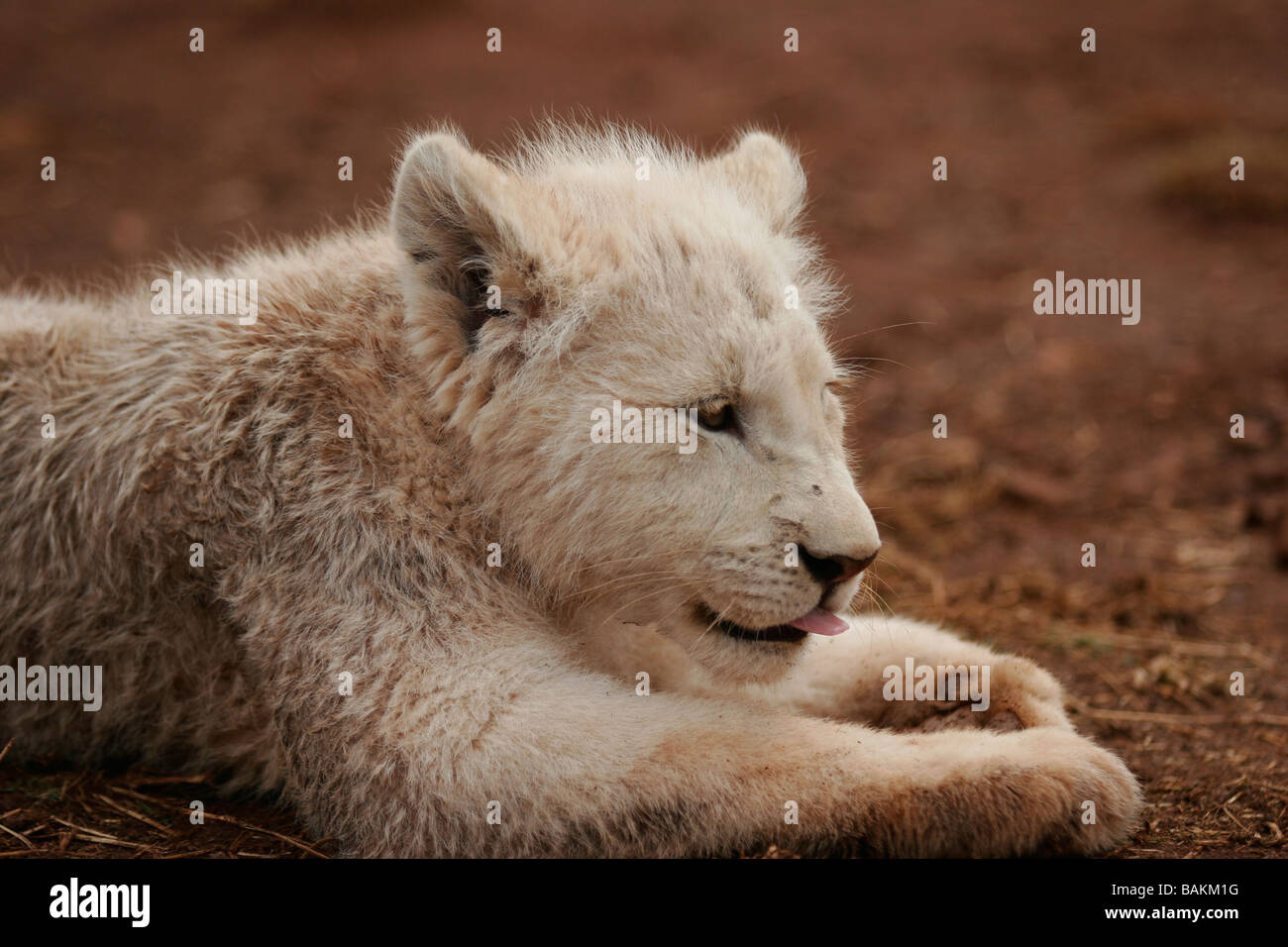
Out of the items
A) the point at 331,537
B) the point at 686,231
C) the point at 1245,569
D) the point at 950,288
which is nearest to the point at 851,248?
the point at 950,288

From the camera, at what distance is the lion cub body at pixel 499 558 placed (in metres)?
3.80

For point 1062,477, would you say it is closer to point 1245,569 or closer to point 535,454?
point 1245,569

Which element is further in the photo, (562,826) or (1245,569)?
(1245,569)

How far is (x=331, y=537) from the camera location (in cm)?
413

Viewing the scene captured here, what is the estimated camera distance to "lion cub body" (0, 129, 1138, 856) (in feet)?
12.5

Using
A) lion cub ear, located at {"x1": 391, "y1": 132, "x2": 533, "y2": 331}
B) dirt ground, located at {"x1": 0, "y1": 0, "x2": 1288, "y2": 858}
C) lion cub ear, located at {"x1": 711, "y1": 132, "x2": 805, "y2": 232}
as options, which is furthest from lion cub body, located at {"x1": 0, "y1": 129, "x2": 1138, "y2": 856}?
dirt ground, located at {"x1": 0, "y1": 0, "x2": 1288, "y2": 858}

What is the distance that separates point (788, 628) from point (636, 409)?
84cm

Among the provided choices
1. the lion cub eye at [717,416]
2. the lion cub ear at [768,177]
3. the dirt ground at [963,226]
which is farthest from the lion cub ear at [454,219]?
the dirt ground at [963,226]

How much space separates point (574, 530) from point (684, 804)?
927 mm

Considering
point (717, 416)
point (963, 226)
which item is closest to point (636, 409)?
point (717, 416)

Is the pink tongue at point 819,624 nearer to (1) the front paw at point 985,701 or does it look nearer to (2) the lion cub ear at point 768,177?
(1) the front paw at point 985,701

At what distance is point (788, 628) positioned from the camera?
418 cm

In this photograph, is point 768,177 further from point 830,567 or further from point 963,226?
point 963,226

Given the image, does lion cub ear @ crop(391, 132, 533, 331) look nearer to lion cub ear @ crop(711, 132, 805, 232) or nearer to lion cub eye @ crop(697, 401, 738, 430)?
lion cub eye @ crop(697, 401, 738, 430)
